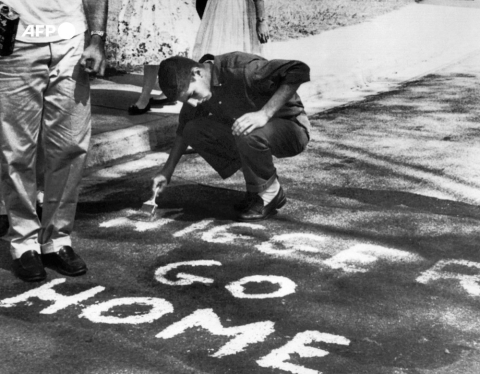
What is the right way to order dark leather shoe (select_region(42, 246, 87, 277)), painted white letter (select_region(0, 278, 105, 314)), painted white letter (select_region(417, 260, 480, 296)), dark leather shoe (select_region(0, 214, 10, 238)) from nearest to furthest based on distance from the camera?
painted white letter (select_region(0, 278, 105, 314)), painted white letter (select_region(417, 260, 480, 296)), dark leather shoe (select_region(42, 246, 87, 277)), dark leather shoe (select_region(0, 214, 10, 238))

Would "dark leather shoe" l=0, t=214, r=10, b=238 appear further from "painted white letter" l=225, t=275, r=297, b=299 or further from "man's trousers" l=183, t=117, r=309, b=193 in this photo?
"painted white letter" l=225, t=275, r=297, b=299

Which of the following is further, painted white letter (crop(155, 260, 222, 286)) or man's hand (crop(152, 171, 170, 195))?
man's hand (crop(152, 171, 170, 195))

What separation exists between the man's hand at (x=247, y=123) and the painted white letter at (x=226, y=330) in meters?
1.24

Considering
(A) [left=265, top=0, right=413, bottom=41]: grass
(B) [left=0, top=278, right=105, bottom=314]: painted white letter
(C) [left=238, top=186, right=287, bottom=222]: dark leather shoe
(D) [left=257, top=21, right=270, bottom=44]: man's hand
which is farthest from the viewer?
(A) [left=265, top=0, right=413, bottom=41]: grass

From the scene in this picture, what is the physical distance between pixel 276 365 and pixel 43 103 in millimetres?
1712

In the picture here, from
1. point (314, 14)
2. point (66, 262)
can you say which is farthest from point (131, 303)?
point (314, 14)

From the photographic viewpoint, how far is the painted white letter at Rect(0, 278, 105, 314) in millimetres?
4082

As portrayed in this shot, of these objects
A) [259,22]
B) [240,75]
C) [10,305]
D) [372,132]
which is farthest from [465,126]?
[10,305]

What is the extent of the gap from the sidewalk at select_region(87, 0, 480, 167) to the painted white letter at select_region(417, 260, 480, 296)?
3.00m

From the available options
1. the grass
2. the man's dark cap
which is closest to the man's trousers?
the man's dark cap

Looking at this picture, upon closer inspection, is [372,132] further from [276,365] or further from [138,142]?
[276,365]

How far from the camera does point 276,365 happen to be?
3488mm

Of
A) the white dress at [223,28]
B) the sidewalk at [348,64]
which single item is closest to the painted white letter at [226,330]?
the sidewalk at [348,64]

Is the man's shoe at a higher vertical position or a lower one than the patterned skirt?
lower
